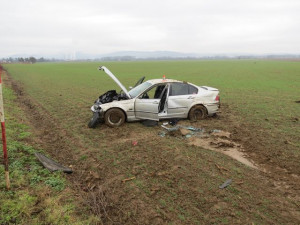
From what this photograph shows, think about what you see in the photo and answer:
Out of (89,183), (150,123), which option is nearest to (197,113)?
(150,123)

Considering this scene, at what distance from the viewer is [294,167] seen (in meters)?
5.54

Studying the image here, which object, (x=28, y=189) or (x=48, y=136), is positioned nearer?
(x=28, y=189)

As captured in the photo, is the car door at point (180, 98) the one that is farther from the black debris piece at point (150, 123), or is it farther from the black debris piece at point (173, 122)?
the black debris piece at point (150, 123)

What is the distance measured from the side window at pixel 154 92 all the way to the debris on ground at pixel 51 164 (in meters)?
3.95

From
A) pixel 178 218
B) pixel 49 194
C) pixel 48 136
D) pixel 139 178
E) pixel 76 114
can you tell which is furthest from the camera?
pixel 76 114

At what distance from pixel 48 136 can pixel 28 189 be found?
3.50m

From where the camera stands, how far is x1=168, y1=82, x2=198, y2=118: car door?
28.7 ft

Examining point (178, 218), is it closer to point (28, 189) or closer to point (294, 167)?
point (28, 189)

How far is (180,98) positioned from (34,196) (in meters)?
5.77

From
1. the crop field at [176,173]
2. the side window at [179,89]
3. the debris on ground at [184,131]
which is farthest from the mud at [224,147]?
the side window at [179,89]

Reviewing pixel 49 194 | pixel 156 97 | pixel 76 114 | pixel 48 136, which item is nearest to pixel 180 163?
pixel 49 194

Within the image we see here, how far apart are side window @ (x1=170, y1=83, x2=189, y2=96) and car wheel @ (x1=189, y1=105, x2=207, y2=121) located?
660 millimetres

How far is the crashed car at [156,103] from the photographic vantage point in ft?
27.7

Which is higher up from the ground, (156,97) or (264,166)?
(156,97)
